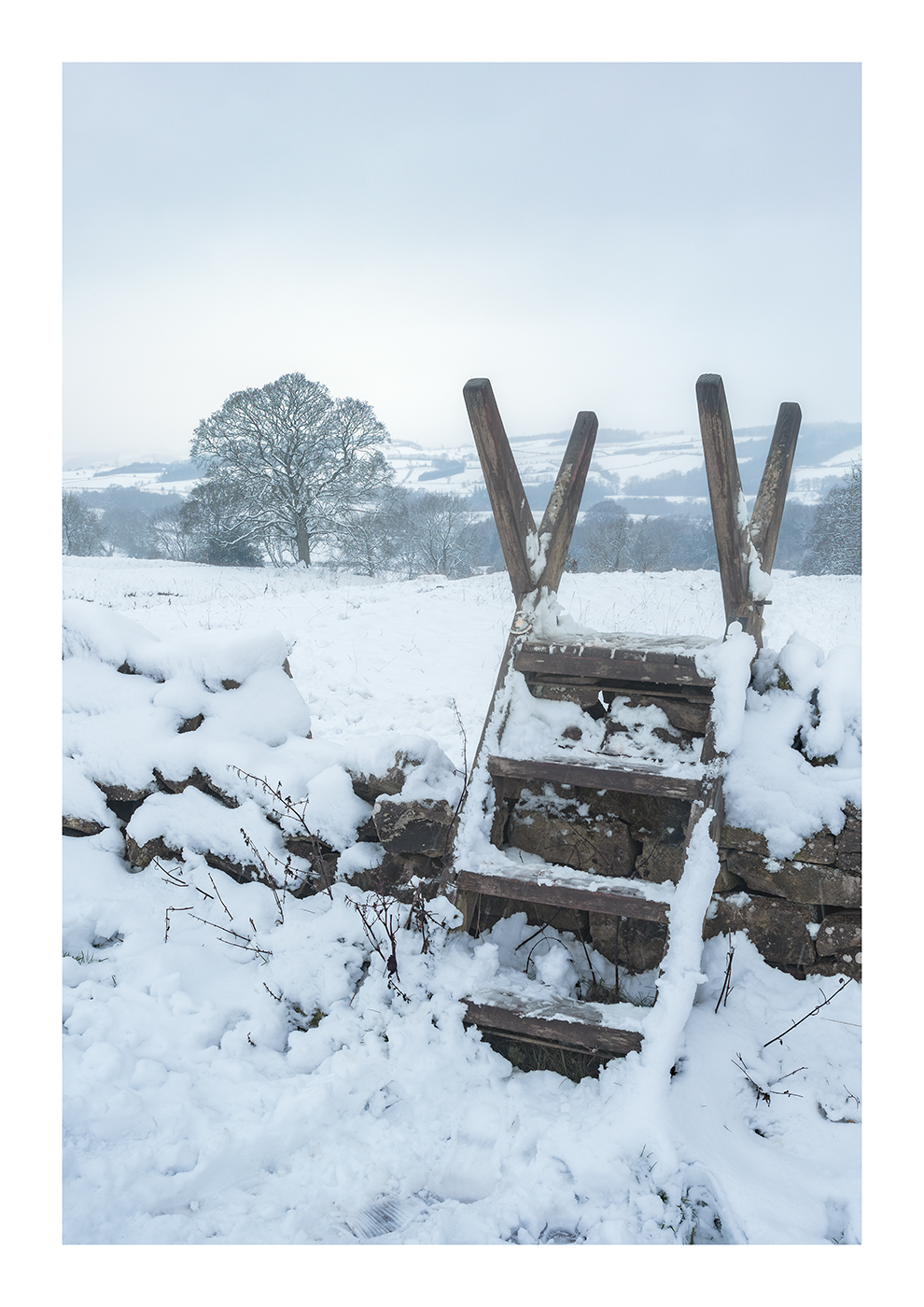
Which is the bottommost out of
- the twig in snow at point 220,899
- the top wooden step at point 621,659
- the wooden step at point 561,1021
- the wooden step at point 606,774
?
the wooden step at point 561,1021

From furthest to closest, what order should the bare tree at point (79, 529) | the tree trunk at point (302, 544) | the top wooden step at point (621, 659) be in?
1. the bare tree at point (79, 529)
2. the tree trunk at point (302, 544)
3. the top wooden step at point (621, 659)

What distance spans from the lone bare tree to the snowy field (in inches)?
728

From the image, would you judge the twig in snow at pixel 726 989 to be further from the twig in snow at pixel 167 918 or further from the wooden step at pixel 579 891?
the twig in snow at pixel 167 918

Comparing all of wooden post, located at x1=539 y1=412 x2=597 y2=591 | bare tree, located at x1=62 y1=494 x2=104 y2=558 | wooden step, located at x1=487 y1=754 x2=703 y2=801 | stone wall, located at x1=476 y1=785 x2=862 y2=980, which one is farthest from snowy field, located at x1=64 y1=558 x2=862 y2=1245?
bare tree, located at x1=62 y1=494 x2=104 y2=558

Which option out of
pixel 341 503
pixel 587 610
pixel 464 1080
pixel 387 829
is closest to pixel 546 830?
pixel 387 829

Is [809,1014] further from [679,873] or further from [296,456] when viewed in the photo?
[296,456]

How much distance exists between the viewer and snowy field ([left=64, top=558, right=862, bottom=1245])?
5.90ft

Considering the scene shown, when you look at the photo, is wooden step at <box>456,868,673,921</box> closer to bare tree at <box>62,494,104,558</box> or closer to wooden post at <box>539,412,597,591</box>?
wooden post at <box>539,412,597,591</box>

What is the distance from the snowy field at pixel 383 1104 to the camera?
1798 mm

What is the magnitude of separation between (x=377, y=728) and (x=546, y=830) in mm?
2730

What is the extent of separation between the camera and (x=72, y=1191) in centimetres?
181

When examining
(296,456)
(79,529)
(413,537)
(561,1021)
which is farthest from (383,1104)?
(79,529)

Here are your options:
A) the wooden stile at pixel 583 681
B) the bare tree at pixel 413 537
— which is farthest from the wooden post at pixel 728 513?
the bare tree at pixel 413 537

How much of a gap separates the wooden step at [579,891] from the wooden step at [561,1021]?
0.97 ft
